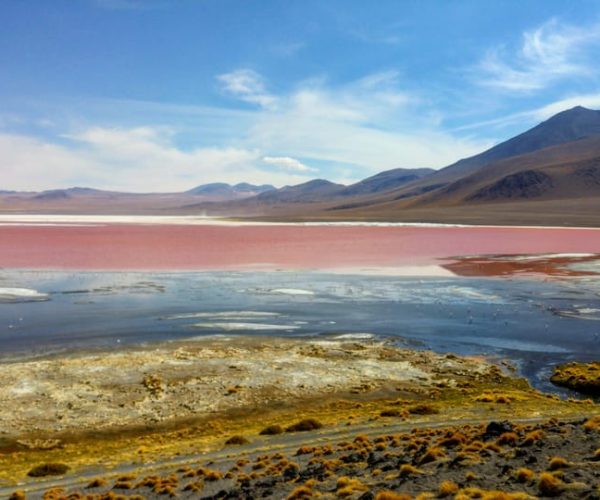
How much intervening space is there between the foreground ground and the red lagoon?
105 ft

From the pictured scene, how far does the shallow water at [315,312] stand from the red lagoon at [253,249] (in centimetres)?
935

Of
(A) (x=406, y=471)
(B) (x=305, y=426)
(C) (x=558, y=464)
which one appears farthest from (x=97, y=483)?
(C) (x=558, y=464)

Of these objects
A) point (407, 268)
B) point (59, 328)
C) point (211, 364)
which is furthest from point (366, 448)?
point (407, 268)

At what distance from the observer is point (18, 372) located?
23.7 m

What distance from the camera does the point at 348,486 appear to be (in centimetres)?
1273

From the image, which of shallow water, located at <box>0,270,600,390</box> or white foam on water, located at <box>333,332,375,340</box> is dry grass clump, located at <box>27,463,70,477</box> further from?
white foam on water, located at <box>333,332,375,340</box>

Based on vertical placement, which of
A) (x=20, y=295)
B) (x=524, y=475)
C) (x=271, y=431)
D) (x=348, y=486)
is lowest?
(x=271, y=431)

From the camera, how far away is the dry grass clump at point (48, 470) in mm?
15297

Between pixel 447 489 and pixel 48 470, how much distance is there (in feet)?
32.4

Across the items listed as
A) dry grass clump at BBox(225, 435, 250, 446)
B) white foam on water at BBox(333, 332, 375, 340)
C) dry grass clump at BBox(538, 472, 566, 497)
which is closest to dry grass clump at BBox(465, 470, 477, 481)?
dry grass clump at BBox(538, 472, 566, 497)

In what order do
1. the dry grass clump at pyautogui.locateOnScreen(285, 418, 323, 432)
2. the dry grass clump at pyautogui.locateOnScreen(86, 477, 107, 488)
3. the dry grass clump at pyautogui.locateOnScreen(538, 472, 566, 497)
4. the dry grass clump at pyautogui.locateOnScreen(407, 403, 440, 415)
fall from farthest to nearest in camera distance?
the dry grass clump at pyautogui.locateOnScreen(407, 403, 440, 415) → the dry grass clump at pyautogui.locateOnScreen(285, 418, 323, 432) → the dry grass clump at pyautogui.locateOnScreen(86, 477, 107, 488) → the dry grass clump at pyautogui.locateOnScreen(538, 472, 566, 497)

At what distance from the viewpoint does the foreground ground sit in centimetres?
1387

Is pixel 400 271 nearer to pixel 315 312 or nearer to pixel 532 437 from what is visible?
pixel 315 312

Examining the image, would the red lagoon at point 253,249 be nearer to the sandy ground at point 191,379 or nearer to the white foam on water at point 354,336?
the white foam on water at point 354,336
